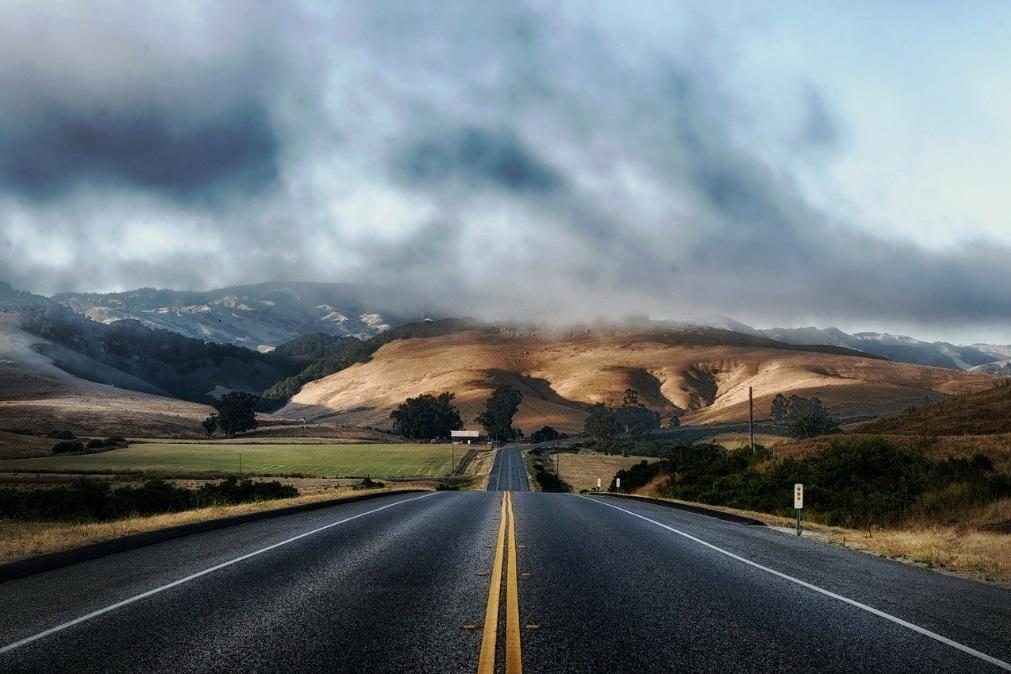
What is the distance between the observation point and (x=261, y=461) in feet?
409

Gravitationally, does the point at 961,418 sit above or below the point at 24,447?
above

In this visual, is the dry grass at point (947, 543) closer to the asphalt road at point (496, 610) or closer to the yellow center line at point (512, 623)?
the asphalt road at point (496, 610)

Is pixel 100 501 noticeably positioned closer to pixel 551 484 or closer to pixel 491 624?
pixel 491 624

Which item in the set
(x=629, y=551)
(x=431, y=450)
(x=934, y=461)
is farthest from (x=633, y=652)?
(x=431, y=450)

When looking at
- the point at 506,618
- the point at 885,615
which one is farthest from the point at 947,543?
the point at 506,618

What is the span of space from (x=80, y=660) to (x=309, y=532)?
1124 centimetres

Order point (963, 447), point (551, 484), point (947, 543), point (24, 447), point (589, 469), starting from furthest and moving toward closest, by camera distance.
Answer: point (24, 447) → point (589, 469) → point (551, 484) → point (963, 447) → point (947, 543)

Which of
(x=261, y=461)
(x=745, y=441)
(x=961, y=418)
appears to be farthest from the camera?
(x=745, y=441)

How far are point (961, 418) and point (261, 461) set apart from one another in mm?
98416

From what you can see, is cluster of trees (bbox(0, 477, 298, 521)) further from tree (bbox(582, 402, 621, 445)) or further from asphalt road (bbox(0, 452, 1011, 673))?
tree (bbox(582, 402, 621, 445))

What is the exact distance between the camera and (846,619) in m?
9.27

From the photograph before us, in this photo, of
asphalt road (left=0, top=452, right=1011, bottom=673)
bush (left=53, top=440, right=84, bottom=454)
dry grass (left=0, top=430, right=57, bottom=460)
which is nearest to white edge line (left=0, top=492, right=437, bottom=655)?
asphalt road (left=0, top=452, right=1011, bottom=673)

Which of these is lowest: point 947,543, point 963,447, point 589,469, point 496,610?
point 589,469

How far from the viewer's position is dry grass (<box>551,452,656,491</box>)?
100 m
